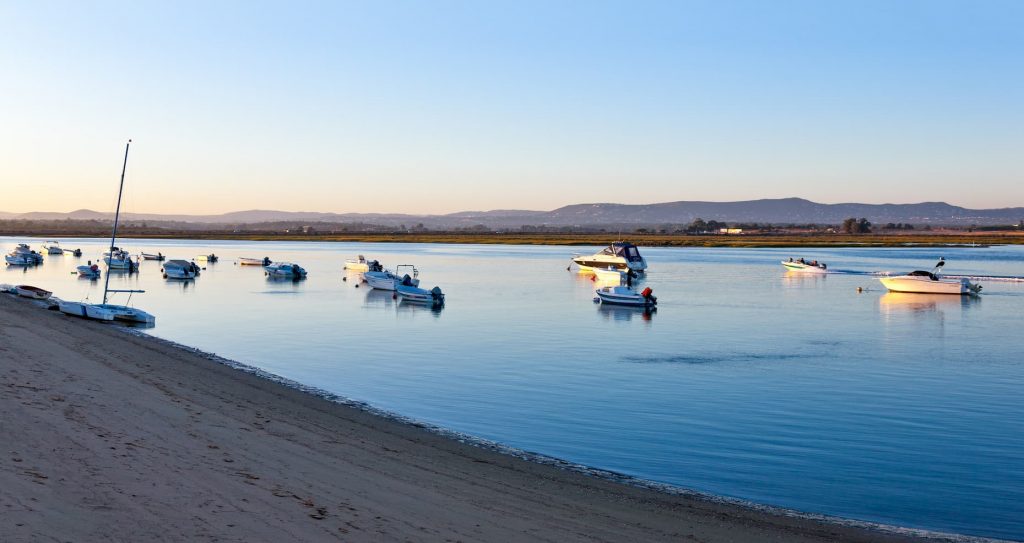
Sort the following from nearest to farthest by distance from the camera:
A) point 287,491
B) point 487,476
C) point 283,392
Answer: point 287,491, point 487,476, point 283,392

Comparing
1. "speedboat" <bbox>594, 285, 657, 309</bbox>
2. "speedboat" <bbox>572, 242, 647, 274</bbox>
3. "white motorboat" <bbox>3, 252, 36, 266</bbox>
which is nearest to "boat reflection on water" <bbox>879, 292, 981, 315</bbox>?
"speedboat" <bbox>594, 285, 657, 309</bbox>

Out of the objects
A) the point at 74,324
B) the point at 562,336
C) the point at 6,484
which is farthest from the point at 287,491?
the point at 562,336

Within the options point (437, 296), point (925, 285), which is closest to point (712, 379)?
point (437, 296)

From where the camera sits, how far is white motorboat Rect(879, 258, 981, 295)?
5628 cm

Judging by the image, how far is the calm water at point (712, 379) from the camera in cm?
1395

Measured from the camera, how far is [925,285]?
2269 inches

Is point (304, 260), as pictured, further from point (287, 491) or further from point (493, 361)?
point (287, 491)

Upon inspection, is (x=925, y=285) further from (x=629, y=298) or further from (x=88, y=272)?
(x=88, y=272)

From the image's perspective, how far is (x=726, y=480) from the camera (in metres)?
13.6

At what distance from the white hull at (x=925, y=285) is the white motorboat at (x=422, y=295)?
30.8 meters

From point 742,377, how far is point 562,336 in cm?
1049

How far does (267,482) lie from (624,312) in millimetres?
35507

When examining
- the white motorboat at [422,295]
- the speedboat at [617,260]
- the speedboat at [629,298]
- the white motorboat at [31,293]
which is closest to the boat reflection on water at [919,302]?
the speedboat at [629,298]

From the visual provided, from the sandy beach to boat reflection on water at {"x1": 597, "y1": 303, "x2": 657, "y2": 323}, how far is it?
2605cm
